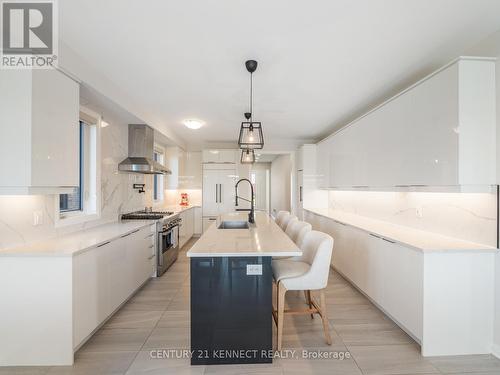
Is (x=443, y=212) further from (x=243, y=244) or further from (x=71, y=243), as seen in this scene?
(x=71, y=243)

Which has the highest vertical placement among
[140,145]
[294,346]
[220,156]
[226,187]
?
[220,156]

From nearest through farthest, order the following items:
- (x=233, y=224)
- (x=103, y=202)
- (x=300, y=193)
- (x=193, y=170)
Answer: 1. (x=103, y=202)
2. (x=233, y=224)
3. (x=300, y=193)
4. (x=193, y=170)

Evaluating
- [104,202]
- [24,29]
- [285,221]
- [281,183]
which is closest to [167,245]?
[104,202]

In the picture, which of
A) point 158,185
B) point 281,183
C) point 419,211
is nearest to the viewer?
point 419,211

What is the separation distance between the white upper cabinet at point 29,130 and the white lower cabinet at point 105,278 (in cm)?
66

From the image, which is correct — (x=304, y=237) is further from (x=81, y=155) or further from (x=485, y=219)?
(x=81, y=155)

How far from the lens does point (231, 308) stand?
2012 millimetres

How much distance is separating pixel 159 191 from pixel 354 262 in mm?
4394

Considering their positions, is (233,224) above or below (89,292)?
above

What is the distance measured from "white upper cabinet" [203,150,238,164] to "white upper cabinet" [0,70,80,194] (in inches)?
174

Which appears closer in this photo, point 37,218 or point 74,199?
point 37,218

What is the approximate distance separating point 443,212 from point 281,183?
6.88 metres

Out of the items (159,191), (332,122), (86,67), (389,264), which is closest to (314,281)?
(389,264)

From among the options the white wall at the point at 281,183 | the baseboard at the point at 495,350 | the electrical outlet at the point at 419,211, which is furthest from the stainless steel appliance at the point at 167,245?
the white wall at the point at 281,183
